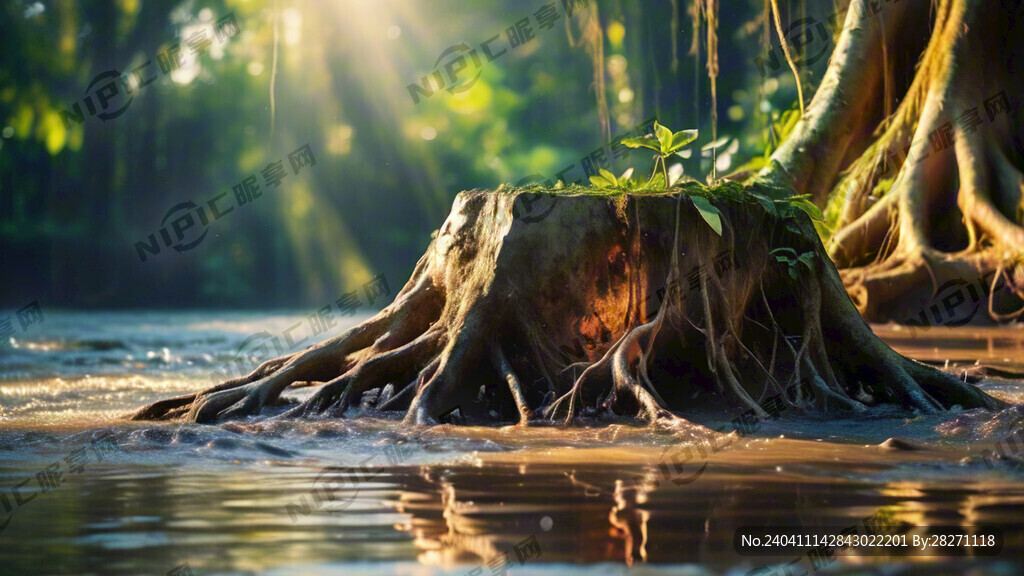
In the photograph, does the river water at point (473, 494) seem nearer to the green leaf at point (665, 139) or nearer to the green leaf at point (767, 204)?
the green leaf at point (767, 204)

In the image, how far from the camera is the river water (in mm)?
3152

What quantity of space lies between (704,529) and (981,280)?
10.3 metres

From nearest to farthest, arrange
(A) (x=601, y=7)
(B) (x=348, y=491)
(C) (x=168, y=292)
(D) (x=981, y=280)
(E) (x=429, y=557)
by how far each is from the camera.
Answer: (E) (x=429, y=557) < (B) (x=348, y=491) < (D) (x=981, y=280) < (A) (x=601, y=7) < (C) (x=168, y=292)

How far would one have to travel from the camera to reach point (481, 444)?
5.35 metres

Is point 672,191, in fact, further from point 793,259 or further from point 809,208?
point 809,208

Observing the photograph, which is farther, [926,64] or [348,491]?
[926,64]

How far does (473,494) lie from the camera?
4.12m

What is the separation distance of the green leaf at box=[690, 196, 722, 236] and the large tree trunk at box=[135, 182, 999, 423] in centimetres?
12

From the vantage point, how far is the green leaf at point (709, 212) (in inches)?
255

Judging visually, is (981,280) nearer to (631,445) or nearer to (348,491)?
(631,445)

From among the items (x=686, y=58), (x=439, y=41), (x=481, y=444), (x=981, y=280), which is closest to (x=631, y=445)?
(x=481, y=444)

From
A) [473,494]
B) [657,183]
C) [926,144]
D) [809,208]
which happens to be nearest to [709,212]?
[657,183]

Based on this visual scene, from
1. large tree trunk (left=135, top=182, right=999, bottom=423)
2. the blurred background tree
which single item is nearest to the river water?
large tree trunk (left=135, top=182, right=999, bottom=423)

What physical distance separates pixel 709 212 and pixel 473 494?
287 centimetres
